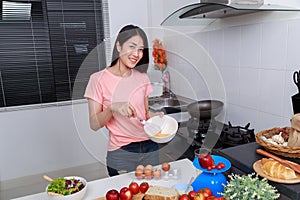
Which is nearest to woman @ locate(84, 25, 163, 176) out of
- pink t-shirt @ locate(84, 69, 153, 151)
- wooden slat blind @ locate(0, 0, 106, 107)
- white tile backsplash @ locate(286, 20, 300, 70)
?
pink t-shirt @ locate(84, 69, 153, 151)

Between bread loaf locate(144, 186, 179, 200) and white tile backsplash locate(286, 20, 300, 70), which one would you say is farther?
white tile backsplash locate(286, 20, 300, 70)

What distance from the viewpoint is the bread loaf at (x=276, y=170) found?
29.3 inches

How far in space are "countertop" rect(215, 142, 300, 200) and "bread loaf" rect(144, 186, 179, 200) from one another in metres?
0.23

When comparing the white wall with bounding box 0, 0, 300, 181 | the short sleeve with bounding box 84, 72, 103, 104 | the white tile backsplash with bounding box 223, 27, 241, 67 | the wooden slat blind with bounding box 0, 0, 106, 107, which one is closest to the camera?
the short sleeve with bounding box 84, 72, 103, 104

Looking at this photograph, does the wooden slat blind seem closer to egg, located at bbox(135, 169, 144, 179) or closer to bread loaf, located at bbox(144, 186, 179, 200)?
egg, located at bbox(135, 169, 144, 179)

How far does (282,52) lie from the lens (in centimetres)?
129

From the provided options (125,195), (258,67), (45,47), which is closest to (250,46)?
(258,67)

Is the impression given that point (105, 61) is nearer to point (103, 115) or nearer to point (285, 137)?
point (103, 115)

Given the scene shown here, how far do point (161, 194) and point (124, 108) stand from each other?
1.28 feet

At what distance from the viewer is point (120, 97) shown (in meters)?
1.17

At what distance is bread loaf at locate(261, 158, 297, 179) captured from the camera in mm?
745

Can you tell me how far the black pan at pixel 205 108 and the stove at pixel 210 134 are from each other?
1.5 inches

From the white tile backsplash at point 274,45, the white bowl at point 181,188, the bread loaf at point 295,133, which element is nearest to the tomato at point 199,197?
the white bowl at point 181,188

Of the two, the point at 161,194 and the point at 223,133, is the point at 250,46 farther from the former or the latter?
the point at 161,194
